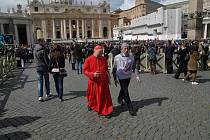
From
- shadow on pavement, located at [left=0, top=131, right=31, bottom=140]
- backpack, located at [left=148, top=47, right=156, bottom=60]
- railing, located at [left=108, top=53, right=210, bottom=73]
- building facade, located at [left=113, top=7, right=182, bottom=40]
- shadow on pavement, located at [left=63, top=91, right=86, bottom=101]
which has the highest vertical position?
building facade, located at [left=113, top=7, right=182, bottom=40]

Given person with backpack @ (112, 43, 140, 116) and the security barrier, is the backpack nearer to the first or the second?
the security barrier

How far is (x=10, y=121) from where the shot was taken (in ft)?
20.2

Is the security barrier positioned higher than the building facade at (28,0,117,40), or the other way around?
the building facade at (28,0,117,40)

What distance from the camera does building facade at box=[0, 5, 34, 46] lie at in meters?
68.5

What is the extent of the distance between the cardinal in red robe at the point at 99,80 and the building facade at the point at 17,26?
6290 cm

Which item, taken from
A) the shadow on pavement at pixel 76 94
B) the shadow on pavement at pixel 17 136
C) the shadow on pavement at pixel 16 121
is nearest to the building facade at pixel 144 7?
the shadow on pavement at pixel 76 94

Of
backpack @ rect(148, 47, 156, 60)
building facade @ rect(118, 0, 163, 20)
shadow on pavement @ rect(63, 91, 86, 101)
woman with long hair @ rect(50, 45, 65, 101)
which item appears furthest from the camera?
building facade @ rect(118, 0, 163, 20)

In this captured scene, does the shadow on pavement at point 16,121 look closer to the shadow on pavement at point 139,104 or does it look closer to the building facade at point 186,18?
the shadow on pavement at point 139,104

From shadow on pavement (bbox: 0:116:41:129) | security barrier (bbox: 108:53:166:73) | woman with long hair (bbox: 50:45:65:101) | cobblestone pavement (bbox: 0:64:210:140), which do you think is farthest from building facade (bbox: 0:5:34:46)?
shadow on pavement (bbox: 0:116:41:129)

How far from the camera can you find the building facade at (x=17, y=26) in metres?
68.5

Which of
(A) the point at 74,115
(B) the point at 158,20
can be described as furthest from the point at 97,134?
(B) the point at 158,20

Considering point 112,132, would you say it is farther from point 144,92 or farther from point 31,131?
point 144,92

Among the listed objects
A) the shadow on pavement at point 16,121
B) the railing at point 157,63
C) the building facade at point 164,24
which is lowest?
the shadow on pavement at point 16,121

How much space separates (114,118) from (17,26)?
74.3 m
